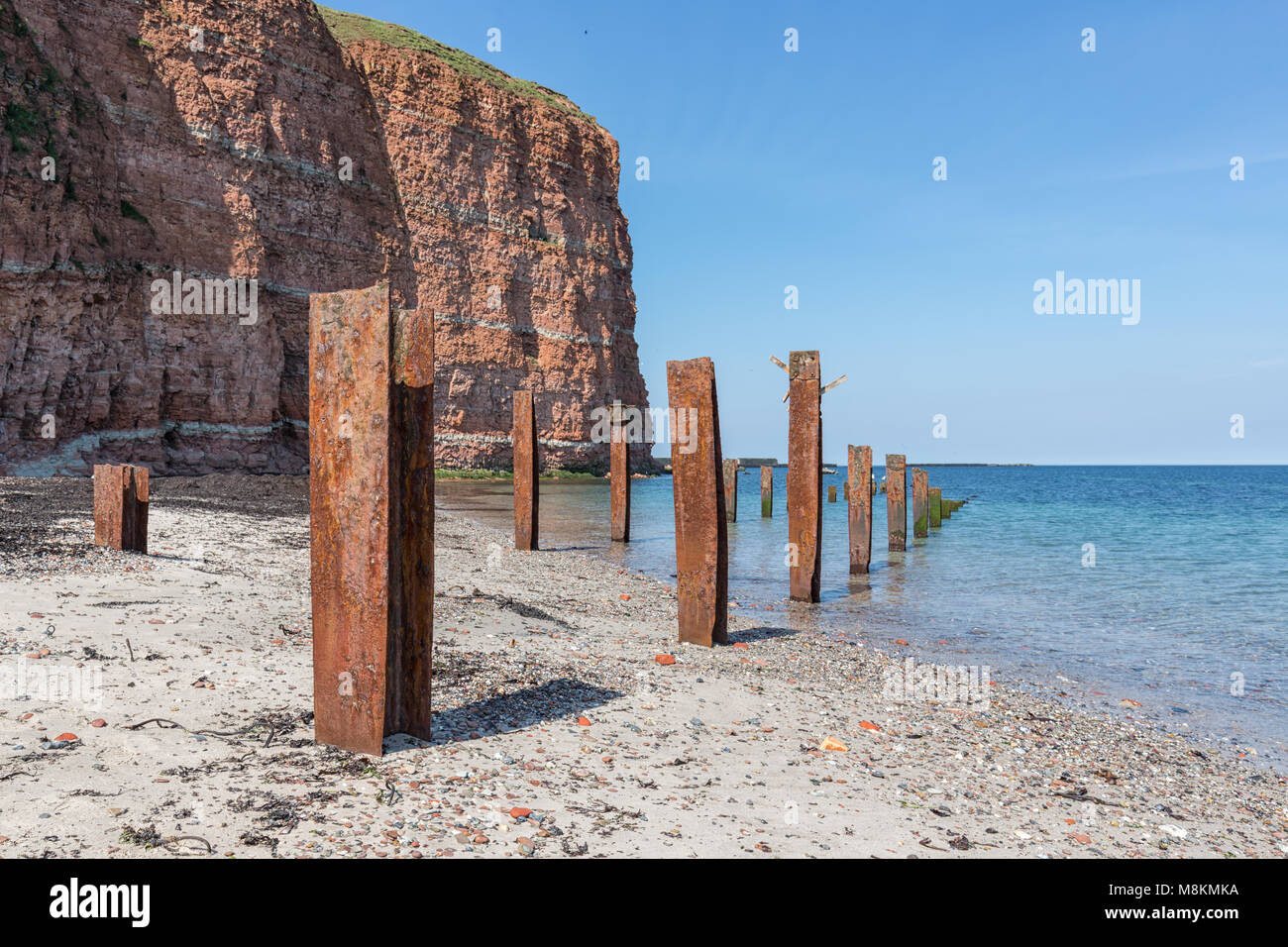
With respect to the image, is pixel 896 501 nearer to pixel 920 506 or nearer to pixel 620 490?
pixel 920 506

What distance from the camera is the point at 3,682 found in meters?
4.49

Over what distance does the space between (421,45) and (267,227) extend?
19363mm

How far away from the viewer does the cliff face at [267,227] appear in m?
25.3

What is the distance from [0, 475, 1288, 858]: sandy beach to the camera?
11.0 feet

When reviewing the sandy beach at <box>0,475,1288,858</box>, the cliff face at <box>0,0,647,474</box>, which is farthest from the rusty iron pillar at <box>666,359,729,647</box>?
the cliff face at <box>0,0,647,474</box>

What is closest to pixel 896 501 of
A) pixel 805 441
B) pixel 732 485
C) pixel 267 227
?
pixel 732 485

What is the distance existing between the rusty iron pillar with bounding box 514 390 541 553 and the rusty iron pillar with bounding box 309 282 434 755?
12123mm

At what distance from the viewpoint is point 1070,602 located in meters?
13.4

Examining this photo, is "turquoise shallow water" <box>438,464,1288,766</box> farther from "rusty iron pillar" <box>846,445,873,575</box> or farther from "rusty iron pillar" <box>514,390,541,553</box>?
"rusty iron pillar" <box>514,390,541,553</box>
